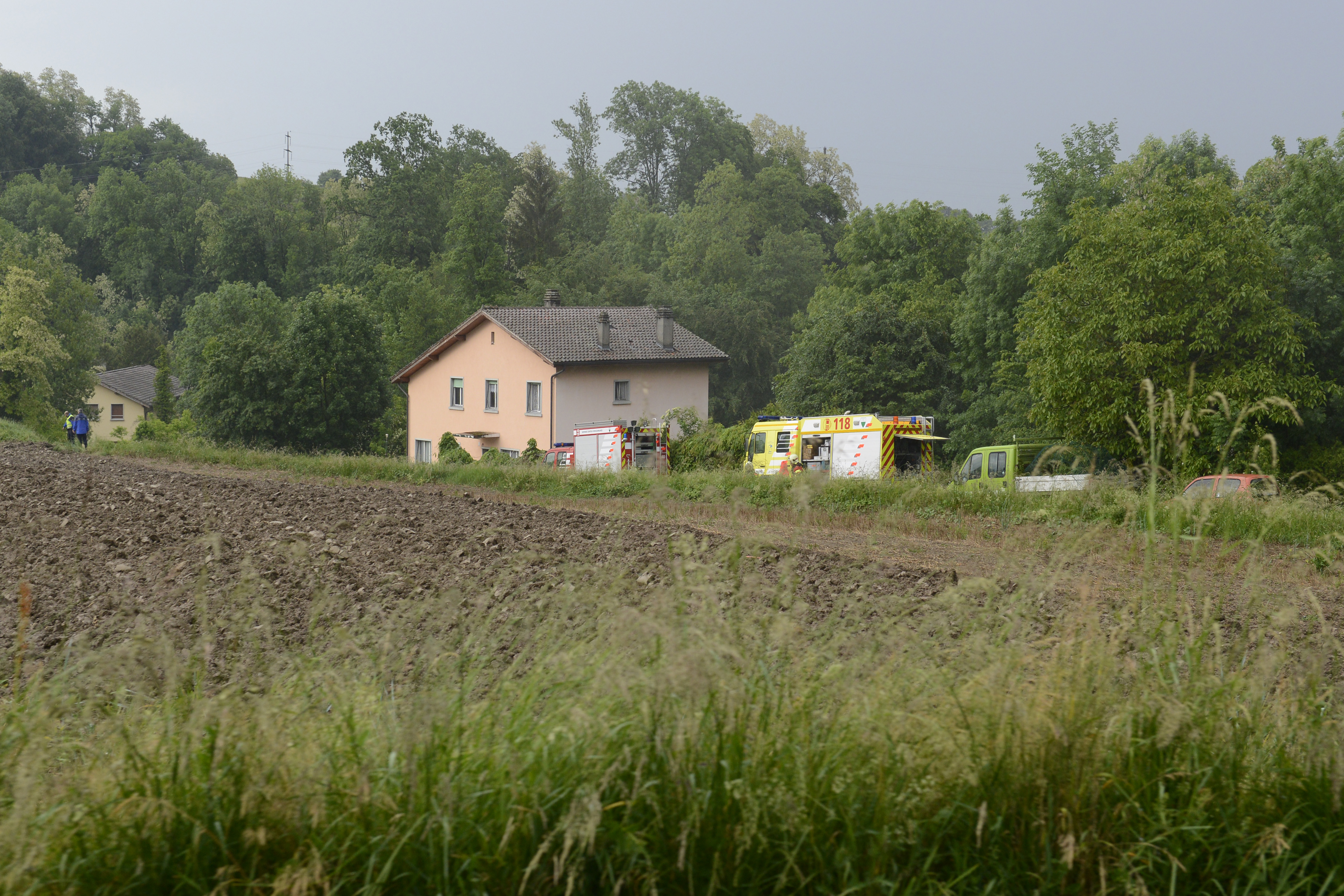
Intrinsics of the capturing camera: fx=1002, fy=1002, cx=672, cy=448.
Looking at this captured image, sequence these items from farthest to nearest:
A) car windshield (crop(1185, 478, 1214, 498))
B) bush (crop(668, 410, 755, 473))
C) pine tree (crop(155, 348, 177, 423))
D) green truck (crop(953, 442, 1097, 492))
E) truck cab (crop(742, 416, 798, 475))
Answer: pine tree (crop(155, 348, 177, 423))
bush (crop(668, 410, 755, 473))
truck cab (crop(742, 416, 798, 475))
green truck (crop(953, 442, 1097, 492))
car windshield (crop(1185, 478, 1214, 498))

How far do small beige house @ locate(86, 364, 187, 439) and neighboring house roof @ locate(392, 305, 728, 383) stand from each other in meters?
33.2

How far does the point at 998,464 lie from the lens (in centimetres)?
2175

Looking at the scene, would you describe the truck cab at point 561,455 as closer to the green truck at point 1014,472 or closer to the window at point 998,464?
the green truck at point 1014,472

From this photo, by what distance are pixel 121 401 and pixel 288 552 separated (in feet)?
243

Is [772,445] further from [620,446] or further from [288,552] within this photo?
[288,552]

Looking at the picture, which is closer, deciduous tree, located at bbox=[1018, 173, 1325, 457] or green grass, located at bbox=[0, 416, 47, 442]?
deciduous tree, located at bbox=[1018, 173, 1325, 457]

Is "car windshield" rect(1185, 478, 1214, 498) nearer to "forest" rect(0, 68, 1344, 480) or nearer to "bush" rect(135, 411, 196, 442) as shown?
"forest" rect(0, 68, 1344, 480)

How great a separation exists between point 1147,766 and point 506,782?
5.98 ft

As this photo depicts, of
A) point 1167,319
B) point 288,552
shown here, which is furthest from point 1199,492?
point 1167,319

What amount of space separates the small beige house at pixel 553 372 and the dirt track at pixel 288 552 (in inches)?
894

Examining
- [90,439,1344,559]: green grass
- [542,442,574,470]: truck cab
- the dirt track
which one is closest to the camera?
[90,439,1344,559]: green grass

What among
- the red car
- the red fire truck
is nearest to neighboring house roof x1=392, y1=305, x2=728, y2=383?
the red fire truck

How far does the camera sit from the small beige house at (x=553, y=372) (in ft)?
138

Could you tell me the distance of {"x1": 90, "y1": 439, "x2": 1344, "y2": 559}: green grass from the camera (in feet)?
19.5
